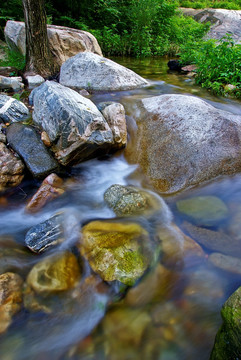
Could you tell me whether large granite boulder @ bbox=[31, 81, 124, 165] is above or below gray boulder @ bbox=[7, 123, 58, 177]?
above

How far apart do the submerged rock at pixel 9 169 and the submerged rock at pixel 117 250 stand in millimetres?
1497

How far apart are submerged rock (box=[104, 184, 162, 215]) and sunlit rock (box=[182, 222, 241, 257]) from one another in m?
0.56

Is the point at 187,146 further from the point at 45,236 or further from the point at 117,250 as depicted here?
the point at 45,236

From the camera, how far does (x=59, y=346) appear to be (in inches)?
77.1

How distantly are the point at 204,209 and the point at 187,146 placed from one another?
1.16 meters

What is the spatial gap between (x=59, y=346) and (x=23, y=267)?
33.8 inches

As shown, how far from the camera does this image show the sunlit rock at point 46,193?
10.8 ft

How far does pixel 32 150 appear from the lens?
3723mm

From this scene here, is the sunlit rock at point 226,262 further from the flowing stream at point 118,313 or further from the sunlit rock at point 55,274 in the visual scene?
the sunlit rock at point 55,274

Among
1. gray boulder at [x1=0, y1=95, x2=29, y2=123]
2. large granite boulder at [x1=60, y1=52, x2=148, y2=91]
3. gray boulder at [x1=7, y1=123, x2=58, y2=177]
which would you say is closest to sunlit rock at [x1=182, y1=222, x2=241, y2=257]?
gray boulder at [x1=7, y1=123, x2=58, y2=177]

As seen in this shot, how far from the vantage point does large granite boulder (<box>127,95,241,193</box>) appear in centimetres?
370

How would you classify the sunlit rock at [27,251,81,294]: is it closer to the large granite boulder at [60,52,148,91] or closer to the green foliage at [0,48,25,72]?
the large granite boulder at [60,52,148,91]

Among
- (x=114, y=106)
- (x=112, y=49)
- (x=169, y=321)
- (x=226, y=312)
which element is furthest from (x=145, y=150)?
(x=112, y=49)

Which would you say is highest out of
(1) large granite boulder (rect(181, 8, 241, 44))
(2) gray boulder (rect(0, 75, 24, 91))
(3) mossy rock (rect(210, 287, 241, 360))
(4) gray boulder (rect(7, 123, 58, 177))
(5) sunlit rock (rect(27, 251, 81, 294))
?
(1) large granite boulder (rect(181, 8, 241, 44))
